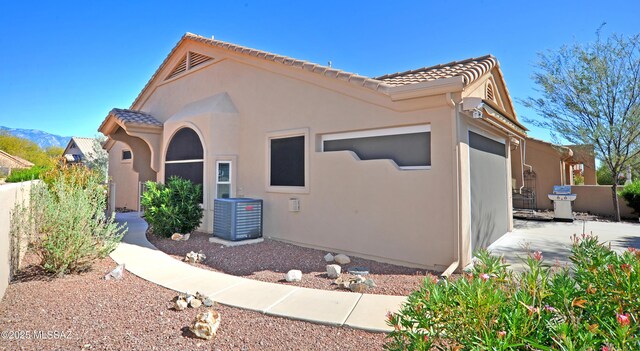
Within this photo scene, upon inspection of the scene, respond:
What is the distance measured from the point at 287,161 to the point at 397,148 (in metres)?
3.44

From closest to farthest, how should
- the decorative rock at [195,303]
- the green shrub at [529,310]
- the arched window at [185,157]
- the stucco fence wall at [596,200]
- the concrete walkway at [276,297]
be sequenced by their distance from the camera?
the green shrub at [529,310]
the concrete walkway at [276,297]
the decorative rock at [195,303]
the arched window at [185,157]
the stucco fence wall at [596,200]

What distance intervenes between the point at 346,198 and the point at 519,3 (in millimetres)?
8615

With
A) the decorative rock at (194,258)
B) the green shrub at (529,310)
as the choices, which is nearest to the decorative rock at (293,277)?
the decorative rock at (194,258)

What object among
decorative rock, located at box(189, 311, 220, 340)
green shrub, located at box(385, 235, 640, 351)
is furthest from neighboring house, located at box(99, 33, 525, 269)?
decorative rock, located at box(189, 311, 220, 340)

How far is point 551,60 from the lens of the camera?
49.7ft

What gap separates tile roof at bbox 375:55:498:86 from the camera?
712 cm

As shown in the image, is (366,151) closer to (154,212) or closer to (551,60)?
(154,212)

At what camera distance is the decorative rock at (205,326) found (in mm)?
3879

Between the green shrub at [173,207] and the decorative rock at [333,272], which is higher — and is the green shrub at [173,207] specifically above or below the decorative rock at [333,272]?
above

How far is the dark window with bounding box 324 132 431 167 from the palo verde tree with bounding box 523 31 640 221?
39.7 ft

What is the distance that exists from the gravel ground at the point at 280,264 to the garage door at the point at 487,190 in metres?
2.24

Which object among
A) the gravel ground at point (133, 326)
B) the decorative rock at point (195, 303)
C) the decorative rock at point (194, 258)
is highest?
the decorative rock at point (194, 258)

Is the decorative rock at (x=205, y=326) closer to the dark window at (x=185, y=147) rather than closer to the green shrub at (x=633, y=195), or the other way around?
the dark window at (x=185, y=147)

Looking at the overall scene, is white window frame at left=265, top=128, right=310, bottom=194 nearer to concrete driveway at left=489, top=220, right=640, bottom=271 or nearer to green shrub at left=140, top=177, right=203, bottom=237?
green shrub at left=140, top=177, right=203, bottom=237
